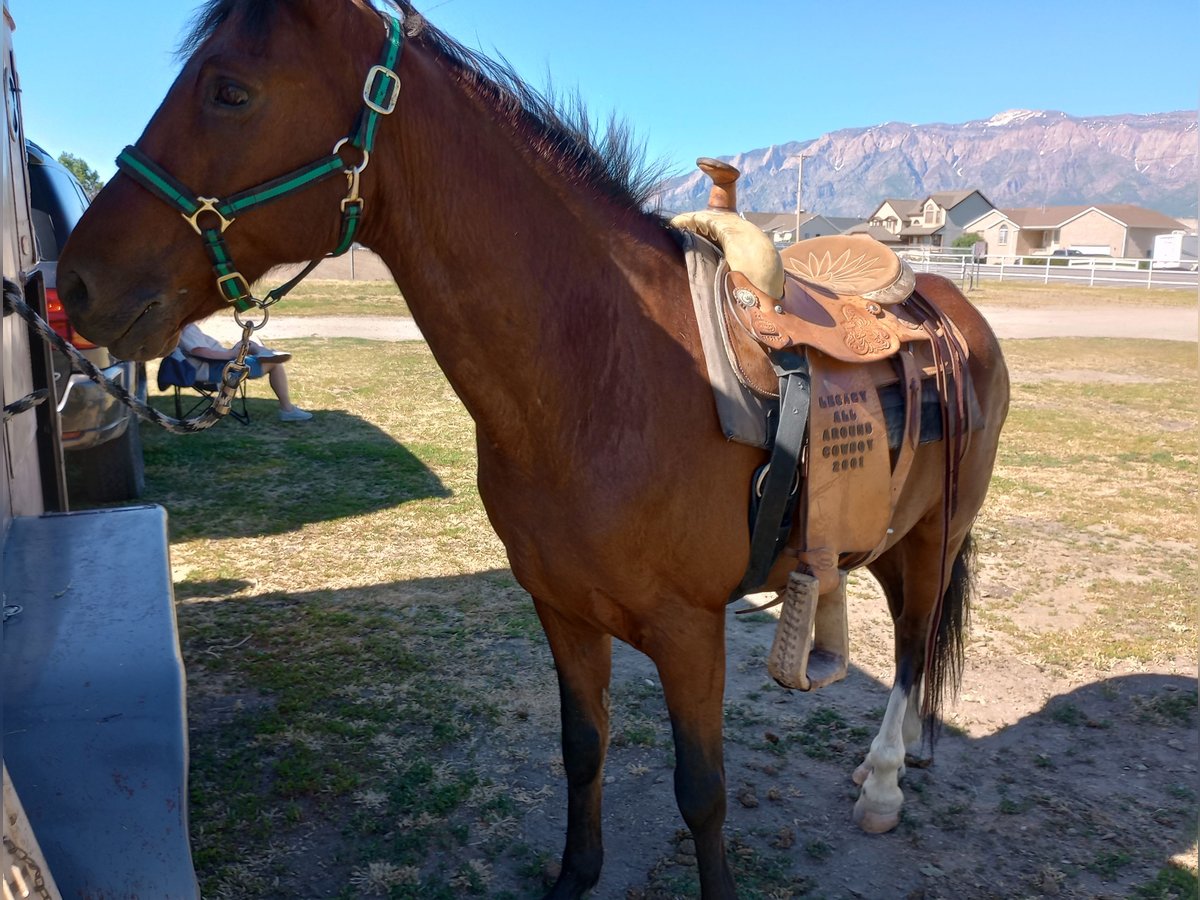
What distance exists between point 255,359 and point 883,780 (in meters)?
6.83

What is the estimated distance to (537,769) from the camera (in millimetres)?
2988

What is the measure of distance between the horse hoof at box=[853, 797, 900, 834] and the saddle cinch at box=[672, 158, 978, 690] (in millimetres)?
525

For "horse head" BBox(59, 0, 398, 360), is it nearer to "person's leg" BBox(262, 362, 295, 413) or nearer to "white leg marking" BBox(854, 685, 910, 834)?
"white leg marking" BBox(854, 685, 910, 834)

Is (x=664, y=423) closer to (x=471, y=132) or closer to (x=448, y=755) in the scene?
(x=471, y=132)

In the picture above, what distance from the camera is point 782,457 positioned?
1974 millimetres

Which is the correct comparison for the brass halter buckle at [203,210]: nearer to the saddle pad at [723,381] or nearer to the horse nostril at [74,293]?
the horse nostril at [74,293]

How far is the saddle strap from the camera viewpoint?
77.7 inches

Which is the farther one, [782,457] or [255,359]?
[255,359]

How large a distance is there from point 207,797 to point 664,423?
82.8 inches

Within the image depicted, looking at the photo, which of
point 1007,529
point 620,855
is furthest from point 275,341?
point 620,855

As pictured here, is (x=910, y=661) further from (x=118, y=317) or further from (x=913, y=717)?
(x=118, y=317)

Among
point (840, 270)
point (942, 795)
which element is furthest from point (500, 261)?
point (942, 795)

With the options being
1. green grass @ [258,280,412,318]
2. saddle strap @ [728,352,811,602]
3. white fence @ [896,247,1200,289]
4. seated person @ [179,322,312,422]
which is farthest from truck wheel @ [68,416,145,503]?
white fence @ [896,247,1200,289]

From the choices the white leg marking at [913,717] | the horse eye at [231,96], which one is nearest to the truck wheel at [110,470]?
the horse eye at [231,96]
